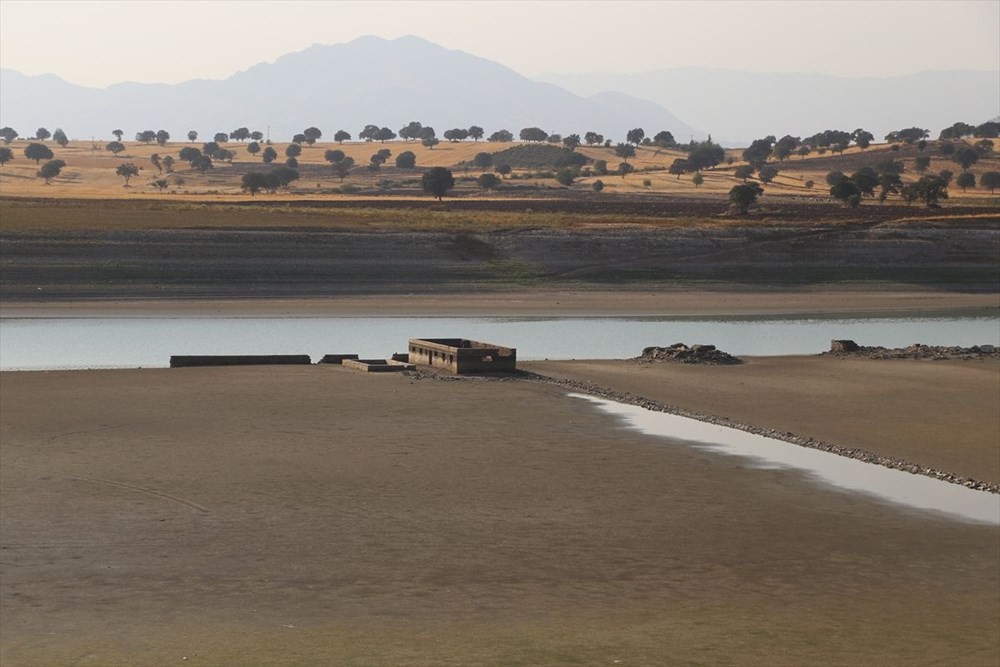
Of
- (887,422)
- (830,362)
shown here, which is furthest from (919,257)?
(887,422)

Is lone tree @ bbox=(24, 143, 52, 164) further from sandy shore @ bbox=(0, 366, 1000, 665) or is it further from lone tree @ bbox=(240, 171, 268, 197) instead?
sandy shore @ bbox=(0, 366, 1000, 665)

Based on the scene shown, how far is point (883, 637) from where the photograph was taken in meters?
17.5

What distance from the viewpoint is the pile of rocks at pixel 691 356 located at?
145ft

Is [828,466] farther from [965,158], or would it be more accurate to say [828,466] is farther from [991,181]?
[965,158]

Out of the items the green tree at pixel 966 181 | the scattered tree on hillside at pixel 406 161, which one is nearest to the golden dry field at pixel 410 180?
the green tree at pixel 966 181

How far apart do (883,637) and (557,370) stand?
980 inches

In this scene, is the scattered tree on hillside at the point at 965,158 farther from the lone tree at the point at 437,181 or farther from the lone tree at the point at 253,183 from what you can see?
the lone tree at the point at 253,183

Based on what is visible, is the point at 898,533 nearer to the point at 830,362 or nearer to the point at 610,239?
the point at 830,362

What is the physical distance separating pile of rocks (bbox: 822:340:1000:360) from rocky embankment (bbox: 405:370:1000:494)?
39.9ft

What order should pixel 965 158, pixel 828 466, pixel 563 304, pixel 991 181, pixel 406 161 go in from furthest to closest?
pixel 406 161, pixel 965 158, pixel 991 181, pixel 563 304, pixel 828 466

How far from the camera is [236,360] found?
42500 mm

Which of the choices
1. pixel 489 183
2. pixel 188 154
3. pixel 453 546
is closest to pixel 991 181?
pixel 489 183

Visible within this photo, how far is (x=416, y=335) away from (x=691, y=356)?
1364 cm

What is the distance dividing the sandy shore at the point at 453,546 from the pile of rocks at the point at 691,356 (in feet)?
33.8
